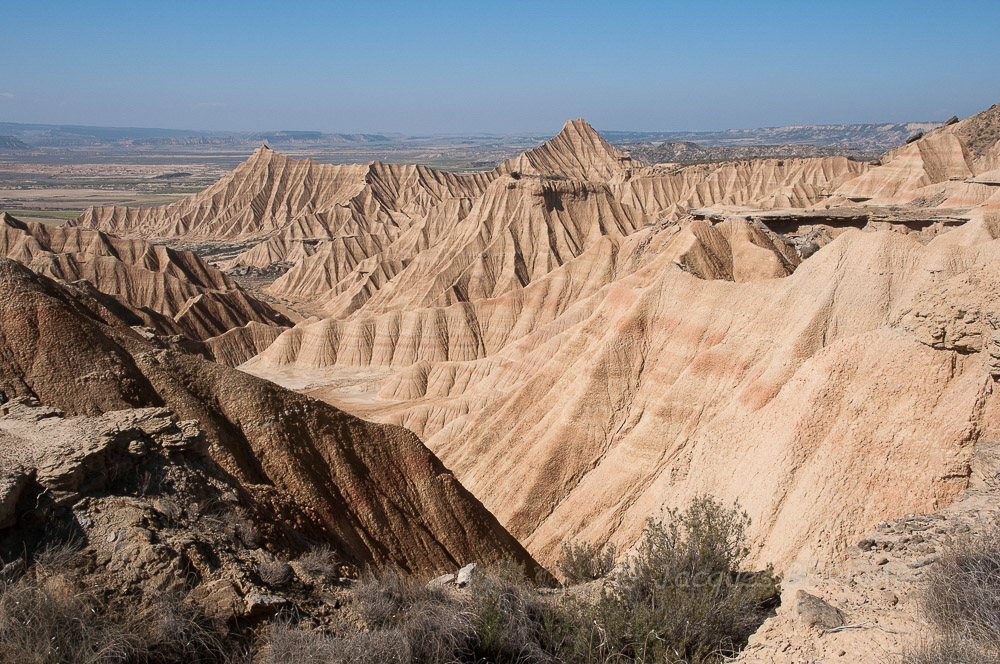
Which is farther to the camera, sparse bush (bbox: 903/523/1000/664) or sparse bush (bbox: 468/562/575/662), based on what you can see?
sparse bush (bbox: 468/562/575/662)

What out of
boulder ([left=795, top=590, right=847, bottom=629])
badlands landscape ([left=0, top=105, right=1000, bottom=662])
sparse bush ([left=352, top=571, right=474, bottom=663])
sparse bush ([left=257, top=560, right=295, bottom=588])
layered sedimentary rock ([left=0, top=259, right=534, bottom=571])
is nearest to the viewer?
sparse bush ([left=352, top=571, right=474, bottom=663])

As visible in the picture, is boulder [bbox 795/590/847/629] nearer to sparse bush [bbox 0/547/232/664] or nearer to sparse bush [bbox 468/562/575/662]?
sparse bush [bbox 468/562/575/662]

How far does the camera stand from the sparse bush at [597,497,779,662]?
9.77m

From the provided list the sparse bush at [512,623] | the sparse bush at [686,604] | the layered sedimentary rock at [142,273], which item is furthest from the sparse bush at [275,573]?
the layered sedimentary rock at [142,273]

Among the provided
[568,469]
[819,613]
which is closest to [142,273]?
[568,469]

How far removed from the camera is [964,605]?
853 centimetres

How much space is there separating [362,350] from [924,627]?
50477 millimetres

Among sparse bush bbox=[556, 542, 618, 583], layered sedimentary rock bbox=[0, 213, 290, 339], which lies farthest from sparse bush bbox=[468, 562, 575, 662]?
layered sedimentary rock bbox=[0, 213, 290, 339]

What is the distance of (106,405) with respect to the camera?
549 inches

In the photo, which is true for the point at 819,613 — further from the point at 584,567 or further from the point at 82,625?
the point at 82,625

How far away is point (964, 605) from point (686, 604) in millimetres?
3579

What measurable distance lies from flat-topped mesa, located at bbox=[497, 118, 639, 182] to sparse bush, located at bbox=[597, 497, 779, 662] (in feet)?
418

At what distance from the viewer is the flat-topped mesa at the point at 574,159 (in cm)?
13775

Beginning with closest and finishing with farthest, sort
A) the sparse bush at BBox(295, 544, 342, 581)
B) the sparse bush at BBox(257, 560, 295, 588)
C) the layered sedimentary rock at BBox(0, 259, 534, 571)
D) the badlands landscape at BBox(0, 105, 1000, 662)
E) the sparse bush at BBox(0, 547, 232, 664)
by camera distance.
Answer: the sparse bush at BBox(0, 547, 232, 664) → the badlands landscape at BBox(0, 105, 1000, 662) → the sparse bush at BBox(257, 560, 295, 588) → the sparse bush at BBox(295, 544, 342, 581) → the layered sedimentary rock at BBox(0, 259, 534, 571)
